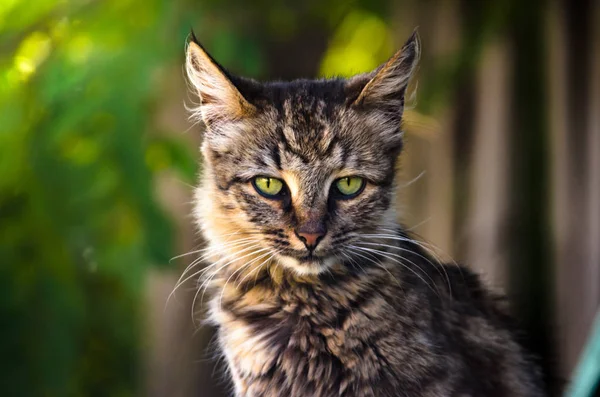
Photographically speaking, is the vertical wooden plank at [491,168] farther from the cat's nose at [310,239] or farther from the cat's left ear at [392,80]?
the cat's nose at [310,239]

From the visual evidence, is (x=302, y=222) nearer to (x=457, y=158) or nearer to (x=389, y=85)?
(x=389, y=85)

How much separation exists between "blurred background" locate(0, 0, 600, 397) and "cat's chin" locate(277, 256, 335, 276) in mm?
656

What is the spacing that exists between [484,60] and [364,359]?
8.28ft

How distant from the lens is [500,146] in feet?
15.3

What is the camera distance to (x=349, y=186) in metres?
2.67

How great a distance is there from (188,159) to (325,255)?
43.5 inches

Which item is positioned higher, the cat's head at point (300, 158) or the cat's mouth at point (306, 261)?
the cat's head at point (300, 158)

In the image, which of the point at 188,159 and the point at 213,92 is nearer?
the point at 213,92

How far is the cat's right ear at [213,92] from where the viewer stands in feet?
8.64

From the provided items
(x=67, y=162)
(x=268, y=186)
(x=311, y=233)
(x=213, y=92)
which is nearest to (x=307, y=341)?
(x=311, y=233)

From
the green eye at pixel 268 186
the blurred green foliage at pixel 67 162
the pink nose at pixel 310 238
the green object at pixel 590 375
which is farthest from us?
the blurred green foliage at pixel 67 162

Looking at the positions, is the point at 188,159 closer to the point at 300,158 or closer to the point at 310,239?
the point at 300,158

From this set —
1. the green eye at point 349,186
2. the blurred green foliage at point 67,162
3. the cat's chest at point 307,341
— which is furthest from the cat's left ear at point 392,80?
the blurred green foliage at point 67,162

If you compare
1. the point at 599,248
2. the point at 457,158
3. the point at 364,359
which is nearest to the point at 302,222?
the point at 364,359
